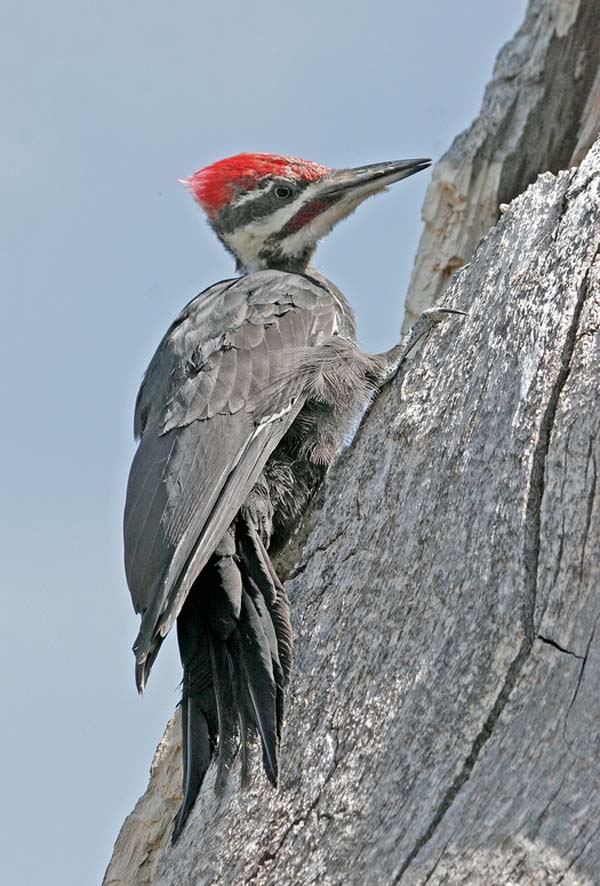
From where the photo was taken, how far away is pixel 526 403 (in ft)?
9.64

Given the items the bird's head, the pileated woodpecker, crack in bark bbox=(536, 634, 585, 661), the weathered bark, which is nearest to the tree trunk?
crack in bark bbox=(536, 634, 585, 661)

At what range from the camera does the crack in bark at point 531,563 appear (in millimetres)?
2395

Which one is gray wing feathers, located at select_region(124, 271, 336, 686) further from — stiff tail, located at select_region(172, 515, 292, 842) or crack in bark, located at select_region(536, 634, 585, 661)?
crack in bark, located at select_region(536, 634, 585, 661)

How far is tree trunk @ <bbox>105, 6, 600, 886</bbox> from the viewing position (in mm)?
2355

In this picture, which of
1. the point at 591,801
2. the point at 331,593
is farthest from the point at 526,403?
the point at 591,801

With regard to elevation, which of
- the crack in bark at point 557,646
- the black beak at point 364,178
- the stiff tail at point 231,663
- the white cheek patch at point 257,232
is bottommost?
the crack in bark at point 557,646

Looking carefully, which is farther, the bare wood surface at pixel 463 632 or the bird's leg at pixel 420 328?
the bird's leg at pixel 420 328

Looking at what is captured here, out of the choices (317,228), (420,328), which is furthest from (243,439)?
(317,228)

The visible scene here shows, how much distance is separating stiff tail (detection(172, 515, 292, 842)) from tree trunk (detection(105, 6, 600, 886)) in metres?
0.05

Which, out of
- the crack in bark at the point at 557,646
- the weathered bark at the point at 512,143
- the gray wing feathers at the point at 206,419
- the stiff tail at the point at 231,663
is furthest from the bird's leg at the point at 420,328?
the weathered bark at the point at 512,143

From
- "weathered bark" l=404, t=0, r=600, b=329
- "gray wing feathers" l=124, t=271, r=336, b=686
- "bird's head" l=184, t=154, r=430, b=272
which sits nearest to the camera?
"gray wing feathers" l=124, t=271, r=336, b=686

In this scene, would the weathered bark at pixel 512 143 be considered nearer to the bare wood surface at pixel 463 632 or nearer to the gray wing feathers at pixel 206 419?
the gray wing feathers at pixel 206 419

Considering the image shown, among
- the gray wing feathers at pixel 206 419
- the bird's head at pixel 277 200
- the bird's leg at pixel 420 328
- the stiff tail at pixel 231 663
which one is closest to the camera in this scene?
the stiff tail at pixel 231 663

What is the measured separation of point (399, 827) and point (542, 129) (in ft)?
11.5
